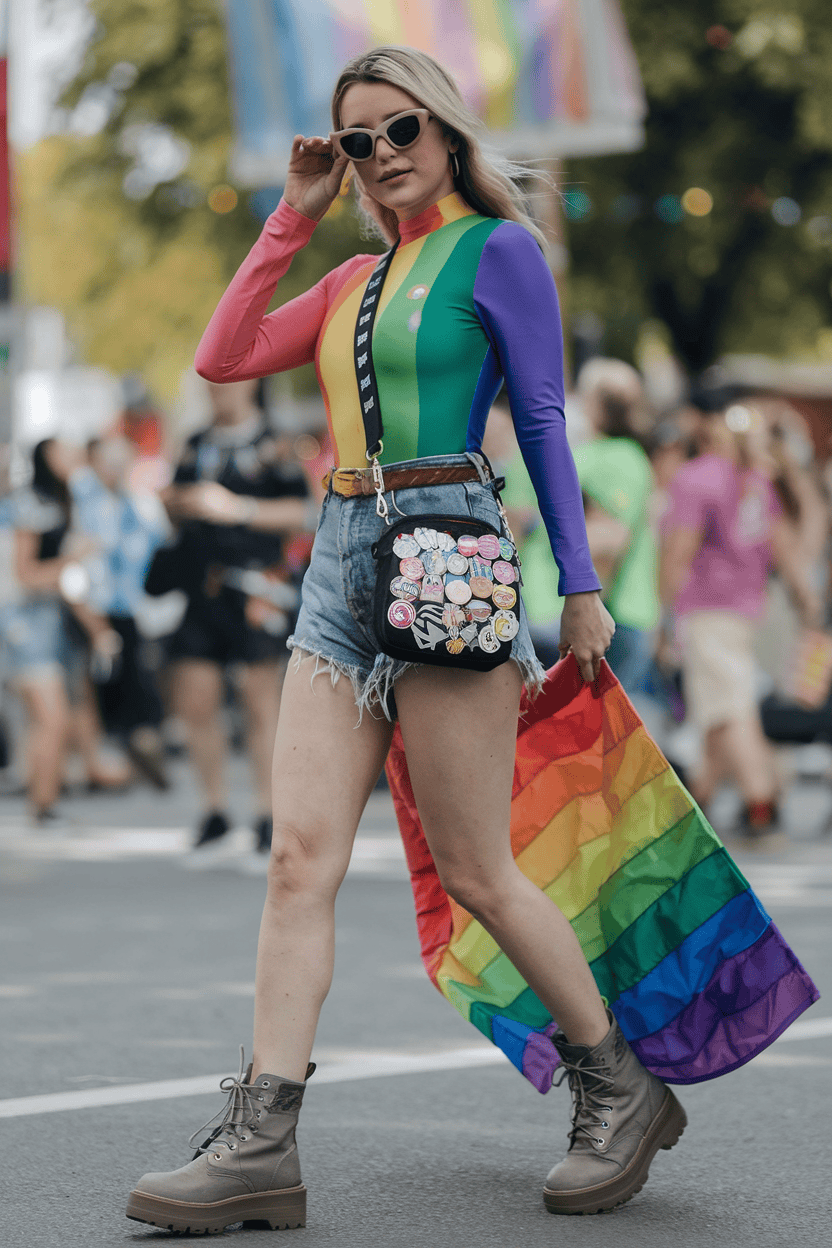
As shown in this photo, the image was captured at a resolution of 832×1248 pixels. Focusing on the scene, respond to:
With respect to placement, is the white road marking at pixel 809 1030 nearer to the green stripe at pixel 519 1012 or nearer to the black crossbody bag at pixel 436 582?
the green stripe at pixel 519 1012

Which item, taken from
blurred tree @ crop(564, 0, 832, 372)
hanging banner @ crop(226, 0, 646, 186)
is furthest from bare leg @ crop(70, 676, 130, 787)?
blurred tree @ crop(564, 0, 832, 372)

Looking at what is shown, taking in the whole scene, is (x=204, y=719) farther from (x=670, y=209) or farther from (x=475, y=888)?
Result: (x=670, y=209)

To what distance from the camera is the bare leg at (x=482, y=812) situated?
3.52m

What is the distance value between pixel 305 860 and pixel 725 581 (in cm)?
568

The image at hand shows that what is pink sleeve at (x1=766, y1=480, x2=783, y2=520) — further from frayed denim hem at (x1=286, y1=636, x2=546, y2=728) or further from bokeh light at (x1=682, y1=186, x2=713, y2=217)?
bokeh light at (x1=682, y1=186, x2=713, y2=217)

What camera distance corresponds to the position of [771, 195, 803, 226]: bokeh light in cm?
2223

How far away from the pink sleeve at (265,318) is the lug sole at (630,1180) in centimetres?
158

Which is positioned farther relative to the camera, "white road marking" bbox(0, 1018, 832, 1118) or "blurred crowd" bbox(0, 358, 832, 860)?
"blurred crowd" bbox(0, 358, 832, 860)

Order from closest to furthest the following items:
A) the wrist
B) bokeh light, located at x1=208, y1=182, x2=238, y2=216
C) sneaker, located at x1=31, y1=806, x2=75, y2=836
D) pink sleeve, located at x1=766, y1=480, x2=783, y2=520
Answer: the wrist, pink sleeve, located at x1=766, y1=480, x2=783, y2=520, sneaker, located at x1=31, y1=806, x2=75, y2=836, bokeh light, located at x1=208, y1=182, x2=238, y2=216

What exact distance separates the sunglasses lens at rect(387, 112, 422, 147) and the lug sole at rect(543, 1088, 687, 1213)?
1.83 metres

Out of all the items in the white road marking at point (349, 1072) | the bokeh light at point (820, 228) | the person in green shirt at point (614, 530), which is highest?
the bokeh light at point (820, 228)

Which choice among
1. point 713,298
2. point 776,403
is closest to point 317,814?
point 776,403

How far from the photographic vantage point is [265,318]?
3.75 m

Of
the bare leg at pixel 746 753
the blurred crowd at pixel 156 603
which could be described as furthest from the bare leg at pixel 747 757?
the blurred crowd at pixel 156 603
